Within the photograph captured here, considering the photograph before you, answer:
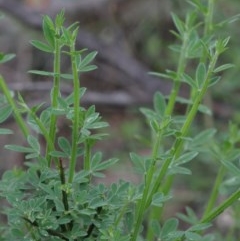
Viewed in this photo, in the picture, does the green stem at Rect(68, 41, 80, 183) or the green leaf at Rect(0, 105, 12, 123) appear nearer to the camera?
the green stem at Rect(68, 41, 80, 183)

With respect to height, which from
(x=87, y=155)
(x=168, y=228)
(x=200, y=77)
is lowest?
(x=168, y=228)

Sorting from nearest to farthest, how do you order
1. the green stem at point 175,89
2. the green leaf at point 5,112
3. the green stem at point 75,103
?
1. the green stem at point 75,103
2. the green leaf at point 5,112
3. the green stem at point 175,89

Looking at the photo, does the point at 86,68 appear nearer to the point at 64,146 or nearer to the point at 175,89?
the point at 64,146

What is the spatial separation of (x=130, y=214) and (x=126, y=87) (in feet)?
6.84

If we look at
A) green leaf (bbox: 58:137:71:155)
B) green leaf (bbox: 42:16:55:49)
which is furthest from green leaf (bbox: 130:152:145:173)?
green leaf (bbox: 42:16:55:49)

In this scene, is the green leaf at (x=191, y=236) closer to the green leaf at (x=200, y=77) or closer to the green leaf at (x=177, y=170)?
the green leaf at (x=177, y=170)

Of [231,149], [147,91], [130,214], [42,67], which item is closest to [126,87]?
[147,91]

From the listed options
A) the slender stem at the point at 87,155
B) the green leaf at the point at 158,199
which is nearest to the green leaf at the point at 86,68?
the slender stem at the point at 87,155

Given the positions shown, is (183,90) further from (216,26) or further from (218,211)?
(218,211)

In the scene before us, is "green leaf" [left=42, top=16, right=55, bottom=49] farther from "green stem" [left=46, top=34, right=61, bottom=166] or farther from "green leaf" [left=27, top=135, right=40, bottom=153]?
"green leaf" [left=27, top=135, right=40, bottom=153]

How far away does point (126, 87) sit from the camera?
3.04 meters

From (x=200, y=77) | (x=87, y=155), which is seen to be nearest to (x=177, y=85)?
(x=200, y=77)

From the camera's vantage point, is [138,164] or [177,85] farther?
[177,85]

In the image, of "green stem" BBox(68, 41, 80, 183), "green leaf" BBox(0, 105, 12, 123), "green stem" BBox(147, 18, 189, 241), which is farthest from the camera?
"green stem" BBox(147, 18, 189, 241)
